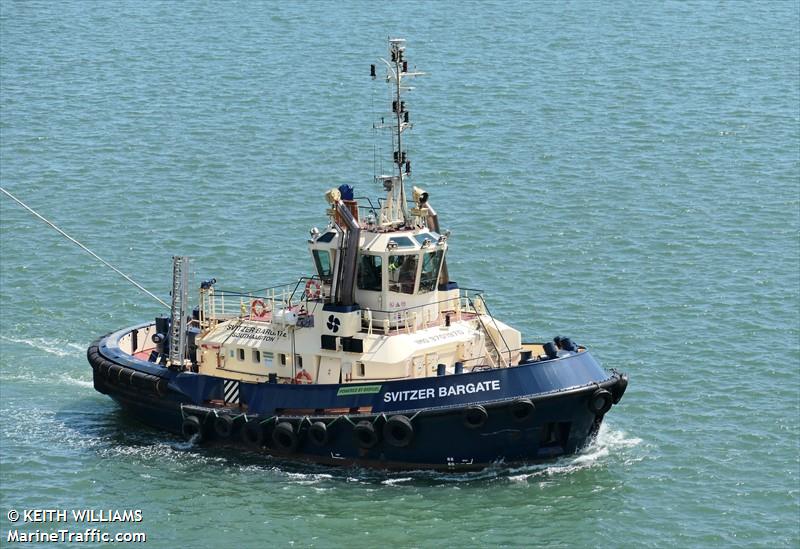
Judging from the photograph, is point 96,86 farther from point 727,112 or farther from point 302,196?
point 727,112

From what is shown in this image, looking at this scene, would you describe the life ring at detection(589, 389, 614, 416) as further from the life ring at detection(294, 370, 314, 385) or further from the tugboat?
the life ring at detection(294, 370, 314, 385)

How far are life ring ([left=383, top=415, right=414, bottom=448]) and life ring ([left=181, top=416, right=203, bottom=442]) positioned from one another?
12.3 ft

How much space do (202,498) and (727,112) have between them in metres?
30.1

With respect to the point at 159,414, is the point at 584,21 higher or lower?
→ higher

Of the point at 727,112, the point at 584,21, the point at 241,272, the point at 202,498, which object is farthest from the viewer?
the point at 584,21

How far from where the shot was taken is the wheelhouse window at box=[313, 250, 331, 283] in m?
33.5

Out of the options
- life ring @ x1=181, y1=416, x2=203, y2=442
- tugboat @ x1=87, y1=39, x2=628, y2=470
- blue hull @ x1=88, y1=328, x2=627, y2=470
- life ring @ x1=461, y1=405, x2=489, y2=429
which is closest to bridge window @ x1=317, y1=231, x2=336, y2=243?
tugboat @ x1=87, y1=39, x2=628, y2=470

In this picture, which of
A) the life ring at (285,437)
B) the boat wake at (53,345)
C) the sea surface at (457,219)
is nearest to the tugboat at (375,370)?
the life ring at (285,437)

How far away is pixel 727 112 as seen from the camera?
5653 cm

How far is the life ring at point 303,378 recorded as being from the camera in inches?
1313

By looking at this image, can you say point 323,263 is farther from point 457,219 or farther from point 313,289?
point 457,219

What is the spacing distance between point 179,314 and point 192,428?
2.27m

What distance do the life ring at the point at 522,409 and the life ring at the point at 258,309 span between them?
5.89 m

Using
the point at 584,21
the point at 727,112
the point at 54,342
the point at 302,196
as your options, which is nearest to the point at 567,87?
the point at 727,112
